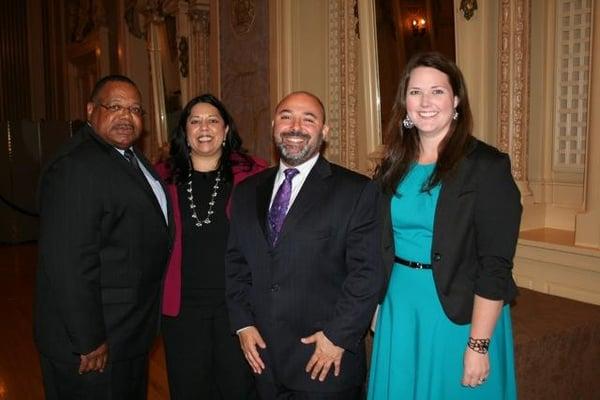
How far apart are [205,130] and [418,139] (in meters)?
1.02

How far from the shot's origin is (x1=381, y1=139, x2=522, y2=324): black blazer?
1.68 m

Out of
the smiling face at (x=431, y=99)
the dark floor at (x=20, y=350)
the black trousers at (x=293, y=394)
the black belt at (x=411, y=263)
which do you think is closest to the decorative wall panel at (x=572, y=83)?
the smiling face at (x=431, y=99)

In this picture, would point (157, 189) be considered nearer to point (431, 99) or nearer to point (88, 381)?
point (88, 381)

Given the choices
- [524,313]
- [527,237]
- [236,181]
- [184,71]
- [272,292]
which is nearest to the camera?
[272,292]

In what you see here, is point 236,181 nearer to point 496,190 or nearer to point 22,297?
point 496,190

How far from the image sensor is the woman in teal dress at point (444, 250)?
171 centimetres

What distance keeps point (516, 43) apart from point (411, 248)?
217cm

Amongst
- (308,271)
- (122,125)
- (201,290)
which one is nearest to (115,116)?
(122,125)

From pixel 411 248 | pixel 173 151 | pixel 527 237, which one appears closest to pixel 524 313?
pixel 527 237

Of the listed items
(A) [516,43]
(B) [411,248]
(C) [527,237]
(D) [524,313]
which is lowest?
(D) [524,313]

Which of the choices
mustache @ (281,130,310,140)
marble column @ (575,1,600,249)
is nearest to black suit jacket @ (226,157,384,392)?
mustache @ (281,130,310,140)

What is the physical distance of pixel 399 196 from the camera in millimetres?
1927

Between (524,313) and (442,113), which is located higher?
(442,113)

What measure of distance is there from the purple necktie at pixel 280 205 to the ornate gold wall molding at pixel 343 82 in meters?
2.88
